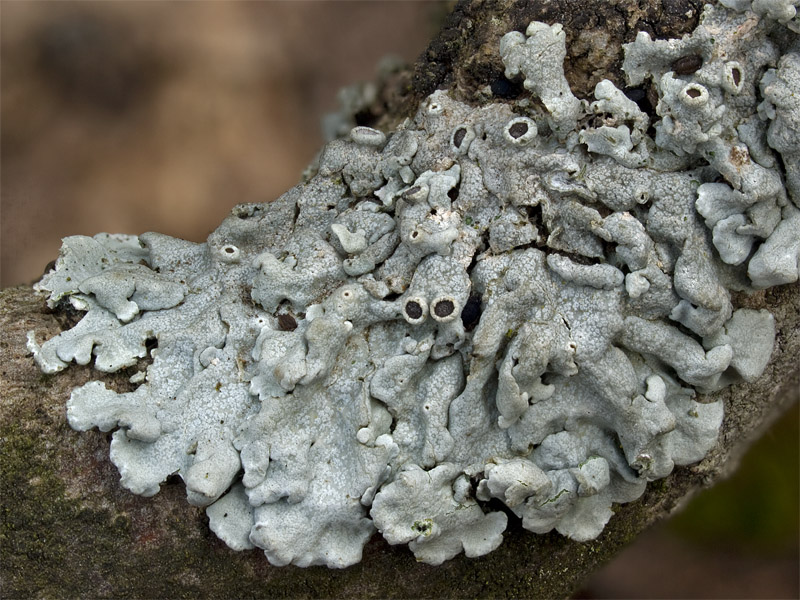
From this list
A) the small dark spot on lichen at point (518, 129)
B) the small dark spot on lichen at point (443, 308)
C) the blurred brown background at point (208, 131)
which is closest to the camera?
the small dark spot on lichen at point (443, 308)

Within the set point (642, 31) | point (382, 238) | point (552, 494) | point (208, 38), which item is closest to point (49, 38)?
point (208, 38)

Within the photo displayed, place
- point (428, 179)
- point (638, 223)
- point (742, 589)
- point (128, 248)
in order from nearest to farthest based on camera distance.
A: point (638, 223), point (428, 179), point (128, 248), point (742, 589)

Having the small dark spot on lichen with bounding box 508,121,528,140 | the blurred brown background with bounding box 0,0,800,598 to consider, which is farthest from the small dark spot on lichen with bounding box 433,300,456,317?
the blurred brown background with bounding box 0,0,800,598

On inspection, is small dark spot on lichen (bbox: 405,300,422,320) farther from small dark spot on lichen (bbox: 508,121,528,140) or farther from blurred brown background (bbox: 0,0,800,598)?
blurred brown background (bbox: 0,0,800,598)

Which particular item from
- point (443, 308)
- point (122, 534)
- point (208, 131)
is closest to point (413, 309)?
point (443, 308)

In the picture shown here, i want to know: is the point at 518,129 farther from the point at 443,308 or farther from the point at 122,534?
the point at 122,534

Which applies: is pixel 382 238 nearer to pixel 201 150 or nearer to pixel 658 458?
pixel 658 458

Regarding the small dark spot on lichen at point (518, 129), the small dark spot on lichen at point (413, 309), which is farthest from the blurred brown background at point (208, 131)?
the small dark spot on lichen at point (413, 309)

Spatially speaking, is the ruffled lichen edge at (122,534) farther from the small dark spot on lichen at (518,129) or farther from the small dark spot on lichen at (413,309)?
the small dark spot on lichen at (518,129)
